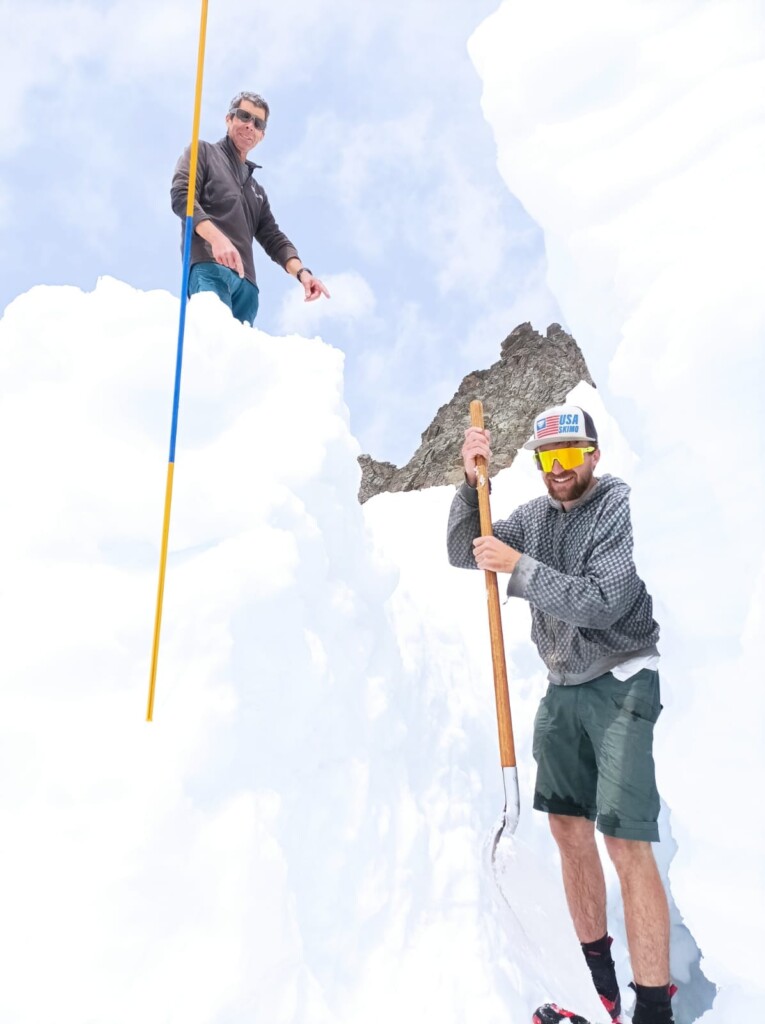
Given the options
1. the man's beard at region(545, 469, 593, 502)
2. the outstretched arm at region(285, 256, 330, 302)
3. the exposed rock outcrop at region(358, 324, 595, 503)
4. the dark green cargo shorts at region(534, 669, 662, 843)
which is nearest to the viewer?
the dark green cargo shorts at region(534, 669, 662, 843)

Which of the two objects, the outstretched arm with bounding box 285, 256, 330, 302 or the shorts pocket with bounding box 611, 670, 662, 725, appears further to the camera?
the outstretched arm with bounding box 285, 256, 330, 302

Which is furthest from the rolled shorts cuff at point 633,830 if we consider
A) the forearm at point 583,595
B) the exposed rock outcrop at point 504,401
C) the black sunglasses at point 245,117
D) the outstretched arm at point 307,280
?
the exposed rock outcrop at point 504,401

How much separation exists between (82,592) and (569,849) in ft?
6.18

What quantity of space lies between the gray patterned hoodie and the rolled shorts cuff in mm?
465

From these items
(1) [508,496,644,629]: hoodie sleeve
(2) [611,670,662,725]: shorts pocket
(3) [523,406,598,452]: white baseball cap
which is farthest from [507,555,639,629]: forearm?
(3) [523,406,598,452]: white baseball cap

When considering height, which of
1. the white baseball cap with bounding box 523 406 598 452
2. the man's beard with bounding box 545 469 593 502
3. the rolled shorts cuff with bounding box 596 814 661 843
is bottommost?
the rolled shorts cuff with bounding box 596 814 661 843

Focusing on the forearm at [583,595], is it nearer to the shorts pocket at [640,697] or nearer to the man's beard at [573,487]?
the shorts pocket at [640,697]

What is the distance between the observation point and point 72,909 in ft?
7.10

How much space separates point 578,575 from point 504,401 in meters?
25.8

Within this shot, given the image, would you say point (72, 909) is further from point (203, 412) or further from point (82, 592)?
point (203, 412)

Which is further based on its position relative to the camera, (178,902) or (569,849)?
(569,849)

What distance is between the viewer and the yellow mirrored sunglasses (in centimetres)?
276

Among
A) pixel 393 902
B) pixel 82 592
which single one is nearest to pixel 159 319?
pixel 82 592

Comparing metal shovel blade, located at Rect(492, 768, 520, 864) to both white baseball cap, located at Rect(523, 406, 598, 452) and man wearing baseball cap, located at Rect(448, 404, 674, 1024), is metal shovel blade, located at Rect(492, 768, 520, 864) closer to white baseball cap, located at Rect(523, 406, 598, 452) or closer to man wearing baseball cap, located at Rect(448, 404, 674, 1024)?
man wearing baseball cap, located at Rect(448, 404, 674, 1024)
